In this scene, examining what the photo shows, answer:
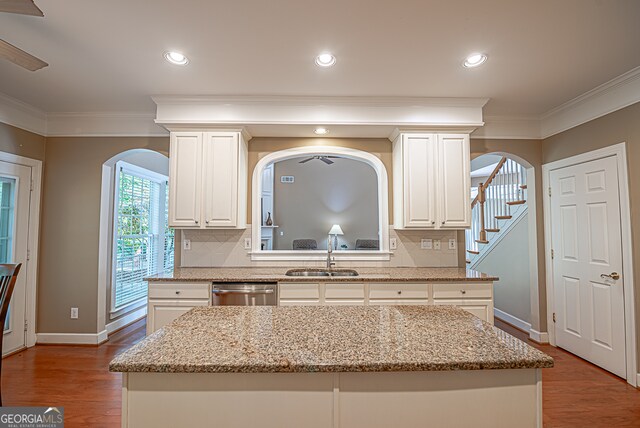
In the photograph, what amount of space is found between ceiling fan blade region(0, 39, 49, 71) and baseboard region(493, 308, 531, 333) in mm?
5147

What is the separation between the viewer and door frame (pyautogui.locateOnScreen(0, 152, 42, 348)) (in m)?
3.44

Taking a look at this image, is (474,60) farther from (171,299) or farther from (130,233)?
(130,233)

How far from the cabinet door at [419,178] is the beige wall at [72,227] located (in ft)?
8.68

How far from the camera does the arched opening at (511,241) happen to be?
3691 mm

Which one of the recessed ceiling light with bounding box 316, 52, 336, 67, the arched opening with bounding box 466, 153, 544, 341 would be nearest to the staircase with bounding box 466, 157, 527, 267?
the arched opening with bounding box 466, 153, 544, 341

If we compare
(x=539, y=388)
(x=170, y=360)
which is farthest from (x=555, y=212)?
(x=170, y=360)

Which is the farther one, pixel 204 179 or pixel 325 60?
pixel 204 179

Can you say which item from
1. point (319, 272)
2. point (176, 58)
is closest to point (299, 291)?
point (319, 272)

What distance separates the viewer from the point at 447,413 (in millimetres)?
1068

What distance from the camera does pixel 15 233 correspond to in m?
3.32

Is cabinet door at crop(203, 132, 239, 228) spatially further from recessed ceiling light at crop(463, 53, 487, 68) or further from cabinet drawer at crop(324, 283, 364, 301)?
recessed ceiling light at crop(463, 53, 487, 68)

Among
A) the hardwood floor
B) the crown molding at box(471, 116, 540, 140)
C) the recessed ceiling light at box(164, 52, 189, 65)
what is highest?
the recessed ceiling light at box(164, 52, 189, 65)

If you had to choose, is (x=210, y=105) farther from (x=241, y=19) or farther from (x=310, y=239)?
(x=310, y=239)

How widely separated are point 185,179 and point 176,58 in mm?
1143
